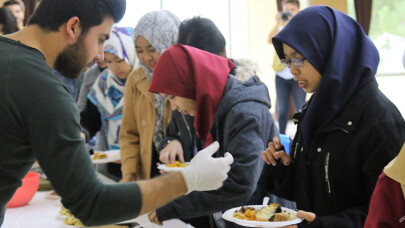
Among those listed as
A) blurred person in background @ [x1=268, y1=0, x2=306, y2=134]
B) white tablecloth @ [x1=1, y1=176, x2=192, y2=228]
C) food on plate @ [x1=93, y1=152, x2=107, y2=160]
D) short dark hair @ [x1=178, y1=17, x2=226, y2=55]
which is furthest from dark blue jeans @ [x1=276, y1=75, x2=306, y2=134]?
white tablecloth @ [x1=1, y1=176, x2=192, y2=228]

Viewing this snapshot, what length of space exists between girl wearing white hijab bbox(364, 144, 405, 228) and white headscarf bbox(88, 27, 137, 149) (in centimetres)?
178

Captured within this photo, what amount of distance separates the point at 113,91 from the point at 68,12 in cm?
168

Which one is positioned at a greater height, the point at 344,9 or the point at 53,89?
the point at 53,89

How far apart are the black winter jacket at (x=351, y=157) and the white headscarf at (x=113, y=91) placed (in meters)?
1.49

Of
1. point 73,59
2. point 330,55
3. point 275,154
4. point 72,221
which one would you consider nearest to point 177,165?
point 72,221

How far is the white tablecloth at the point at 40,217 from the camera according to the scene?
6.07 feet

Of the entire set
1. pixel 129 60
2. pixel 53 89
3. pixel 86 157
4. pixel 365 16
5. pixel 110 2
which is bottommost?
pixel 365 16

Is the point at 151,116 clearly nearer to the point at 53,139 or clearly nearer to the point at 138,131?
the point at 138,131

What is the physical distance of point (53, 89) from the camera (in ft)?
3.26

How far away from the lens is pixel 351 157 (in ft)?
4.39

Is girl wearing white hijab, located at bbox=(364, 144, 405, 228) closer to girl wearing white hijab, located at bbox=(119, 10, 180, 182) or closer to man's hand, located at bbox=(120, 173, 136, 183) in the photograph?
girl wearing white hijab, located at bbox=(119, 10, 180, 182)

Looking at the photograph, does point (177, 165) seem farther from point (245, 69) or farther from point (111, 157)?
point (111, 157)

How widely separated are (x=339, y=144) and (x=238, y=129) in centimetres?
40

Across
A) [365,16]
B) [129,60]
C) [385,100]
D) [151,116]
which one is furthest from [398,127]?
[365,16]
